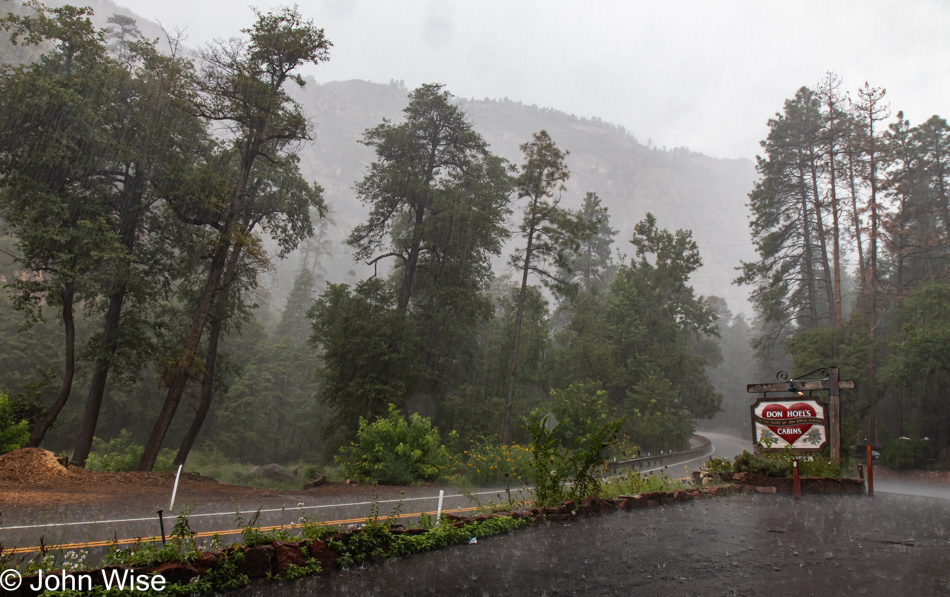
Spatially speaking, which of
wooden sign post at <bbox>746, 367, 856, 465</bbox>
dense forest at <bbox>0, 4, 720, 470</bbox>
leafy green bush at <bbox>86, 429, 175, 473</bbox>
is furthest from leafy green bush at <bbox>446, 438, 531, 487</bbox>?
leafy green bush at <bbox>86, 429, 175, 473</bbox>

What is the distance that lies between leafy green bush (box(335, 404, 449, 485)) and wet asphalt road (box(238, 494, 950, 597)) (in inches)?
346

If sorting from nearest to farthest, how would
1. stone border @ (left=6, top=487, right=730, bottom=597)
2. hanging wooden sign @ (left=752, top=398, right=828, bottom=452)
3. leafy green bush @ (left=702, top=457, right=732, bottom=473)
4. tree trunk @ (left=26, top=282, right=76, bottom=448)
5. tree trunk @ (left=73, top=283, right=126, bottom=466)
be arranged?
stone border @ (left=6, top=487, right=730, bottom=597) → leafy green bush @ (left=702, top=457, right=732, bottom=473) → hanging wooden sign @ (left=752, top=398, right=828, bottom=452) → tree trunk @ (left=26, top=282, right=76, bottom=448) → tree trunk @ (left=73, top=283, right=126, bottom=466)

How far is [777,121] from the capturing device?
128ft

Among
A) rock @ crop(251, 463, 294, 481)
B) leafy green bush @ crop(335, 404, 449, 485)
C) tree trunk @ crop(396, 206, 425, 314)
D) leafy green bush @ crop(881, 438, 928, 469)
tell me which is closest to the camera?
leafy green bush @ crop(335, 404, 449, 485)

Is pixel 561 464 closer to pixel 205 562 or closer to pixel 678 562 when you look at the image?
pixel 678 562

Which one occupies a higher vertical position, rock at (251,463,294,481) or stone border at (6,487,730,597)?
stone border at (6,487,730,597)

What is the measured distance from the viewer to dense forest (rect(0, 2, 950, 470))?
667 inches

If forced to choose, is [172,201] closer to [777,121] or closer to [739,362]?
[777,121]

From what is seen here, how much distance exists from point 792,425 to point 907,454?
21364 mm

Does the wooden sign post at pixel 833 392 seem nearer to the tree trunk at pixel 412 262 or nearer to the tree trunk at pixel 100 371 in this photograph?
the tree trunk at pixel 412 262

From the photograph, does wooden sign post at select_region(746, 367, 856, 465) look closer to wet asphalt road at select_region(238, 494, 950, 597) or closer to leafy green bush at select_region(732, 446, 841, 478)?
leafy green bush at select_region(732, 446, 841, 478)

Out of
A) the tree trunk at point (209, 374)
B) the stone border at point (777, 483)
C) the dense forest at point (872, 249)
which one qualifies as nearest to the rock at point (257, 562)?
the stone border at point (777, 483)

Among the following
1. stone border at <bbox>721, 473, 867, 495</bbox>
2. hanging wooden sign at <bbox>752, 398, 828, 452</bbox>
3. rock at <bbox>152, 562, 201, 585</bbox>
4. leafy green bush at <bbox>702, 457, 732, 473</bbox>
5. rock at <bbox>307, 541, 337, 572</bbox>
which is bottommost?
stone border at <bbox>721, 473, 867, 495</bbox>

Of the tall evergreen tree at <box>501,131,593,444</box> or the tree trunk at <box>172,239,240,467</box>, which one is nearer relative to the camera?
the tree trunk at <box>172,239,240,467</box>
